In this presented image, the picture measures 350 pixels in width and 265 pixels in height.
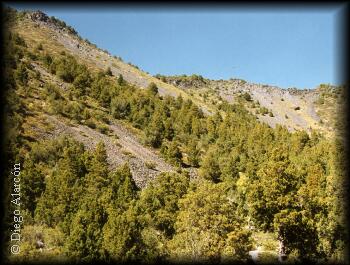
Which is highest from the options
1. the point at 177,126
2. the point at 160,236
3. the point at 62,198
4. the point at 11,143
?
the point at 177,126

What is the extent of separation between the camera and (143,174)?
193 ft

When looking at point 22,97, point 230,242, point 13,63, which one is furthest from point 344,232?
point 13,63

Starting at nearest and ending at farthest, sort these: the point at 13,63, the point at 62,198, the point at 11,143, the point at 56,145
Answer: the point at 62,198, the point at 11,143, the point at 56,145, the point at 13,63

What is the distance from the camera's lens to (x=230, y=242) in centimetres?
2986

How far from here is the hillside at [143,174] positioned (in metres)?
30.3

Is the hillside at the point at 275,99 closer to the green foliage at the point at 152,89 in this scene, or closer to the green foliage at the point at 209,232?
the green foliage at the point at 152,89

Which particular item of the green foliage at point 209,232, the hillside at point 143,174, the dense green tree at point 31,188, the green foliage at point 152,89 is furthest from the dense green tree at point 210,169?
the green foliage at point 152,89

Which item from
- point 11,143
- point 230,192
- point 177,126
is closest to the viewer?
point 11,143

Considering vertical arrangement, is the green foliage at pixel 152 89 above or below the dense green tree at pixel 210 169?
above

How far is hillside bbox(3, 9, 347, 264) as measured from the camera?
99.3ft

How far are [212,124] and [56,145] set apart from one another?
131 feet

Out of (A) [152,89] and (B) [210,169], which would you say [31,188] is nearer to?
(B) [210,169]

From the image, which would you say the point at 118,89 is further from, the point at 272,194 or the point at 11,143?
the point at 272,194

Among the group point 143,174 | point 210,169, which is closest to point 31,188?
point 143,174
